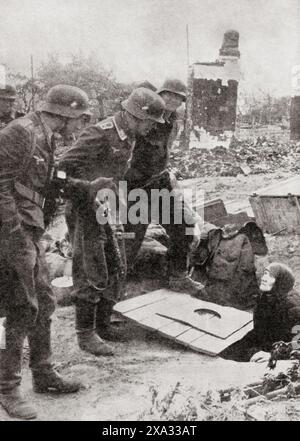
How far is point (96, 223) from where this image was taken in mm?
3768

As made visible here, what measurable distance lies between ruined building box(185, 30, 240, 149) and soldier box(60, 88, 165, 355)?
12.2 m

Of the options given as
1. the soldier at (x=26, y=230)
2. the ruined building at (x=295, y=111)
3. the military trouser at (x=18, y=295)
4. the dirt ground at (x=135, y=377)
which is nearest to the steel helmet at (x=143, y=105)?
the soldier at (x=26, y=230)

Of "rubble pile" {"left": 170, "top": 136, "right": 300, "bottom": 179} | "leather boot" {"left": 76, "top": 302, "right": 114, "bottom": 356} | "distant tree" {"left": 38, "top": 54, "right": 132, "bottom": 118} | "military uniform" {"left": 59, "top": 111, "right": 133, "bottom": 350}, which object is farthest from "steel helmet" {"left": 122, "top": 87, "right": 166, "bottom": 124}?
"distant tree" {"left": 38, "top": 54, "right": 132, "bottom": 118}

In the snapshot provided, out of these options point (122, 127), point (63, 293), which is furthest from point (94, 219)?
point (63, 293)

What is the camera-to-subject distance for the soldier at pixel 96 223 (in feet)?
12.4

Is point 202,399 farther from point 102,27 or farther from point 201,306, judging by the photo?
point 102,27

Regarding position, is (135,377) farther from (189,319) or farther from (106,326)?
(189,319)

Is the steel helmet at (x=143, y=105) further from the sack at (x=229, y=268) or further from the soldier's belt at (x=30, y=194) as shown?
the sack at (x=229, y=268)

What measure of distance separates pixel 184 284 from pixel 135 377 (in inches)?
66.1

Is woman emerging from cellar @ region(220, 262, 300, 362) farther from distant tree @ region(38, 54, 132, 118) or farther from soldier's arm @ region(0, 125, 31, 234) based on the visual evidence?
distant tree @ region(38, 54, 132, 118)

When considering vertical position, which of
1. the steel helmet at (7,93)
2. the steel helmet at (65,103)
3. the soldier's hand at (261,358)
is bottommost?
the soldier's hand at (261,358)

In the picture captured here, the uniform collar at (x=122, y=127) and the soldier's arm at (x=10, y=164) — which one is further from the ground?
the uniform collar at (x=122, y=127)

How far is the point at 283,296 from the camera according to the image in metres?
4.73

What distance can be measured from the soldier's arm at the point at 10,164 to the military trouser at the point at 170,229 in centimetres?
200
